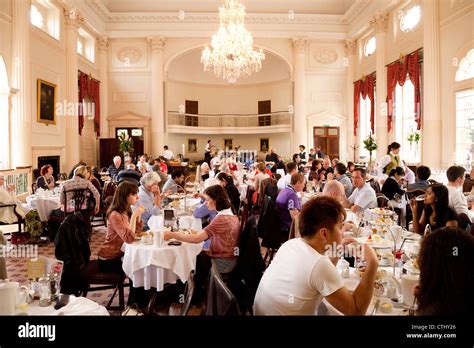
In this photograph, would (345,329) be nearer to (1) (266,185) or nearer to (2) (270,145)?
(1) (266,185)

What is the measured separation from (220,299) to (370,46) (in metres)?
16.9

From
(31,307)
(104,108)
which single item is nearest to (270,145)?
(104,108)

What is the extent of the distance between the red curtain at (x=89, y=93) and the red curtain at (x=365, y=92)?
35.9 ft

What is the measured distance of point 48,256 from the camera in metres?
6.19

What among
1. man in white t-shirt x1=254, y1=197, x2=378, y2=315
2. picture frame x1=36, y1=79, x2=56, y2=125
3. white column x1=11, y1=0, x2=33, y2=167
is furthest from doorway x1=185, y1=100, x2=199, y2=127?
man in white t-shirt x1=254, y1=197, x2=378, y2=315

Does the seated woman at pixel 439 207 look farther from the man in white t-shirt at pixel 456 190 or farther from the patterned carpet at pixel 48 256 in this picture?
the patterned carpet at pixel 48 256

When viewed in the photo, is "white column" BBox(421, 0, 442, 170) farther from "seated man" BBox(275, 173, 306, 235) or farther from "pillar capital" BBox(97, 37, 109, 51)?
"pillar capital" BBox(97, 37, 109, 51)

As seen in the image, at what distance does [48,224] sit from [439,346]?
7160mm

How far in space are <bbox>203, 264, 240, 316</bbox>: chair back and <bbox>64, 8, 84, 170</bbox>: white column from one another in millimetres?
13736

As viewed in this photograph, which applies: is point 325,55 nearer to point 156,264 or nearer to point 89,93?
point 89,93

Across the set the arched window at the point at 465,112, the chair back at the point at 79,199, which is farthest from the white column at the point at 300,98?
the chair back at the point at 79,199

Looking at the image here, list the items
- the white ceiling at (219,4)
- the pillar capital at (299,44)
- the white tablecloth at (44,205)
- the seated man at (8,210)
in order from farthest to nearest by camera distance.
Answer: the pillar capital at (299,44)
the white ceiling at (219,4)
the white tablecloth at (44,205)
the seated man at (8,210)

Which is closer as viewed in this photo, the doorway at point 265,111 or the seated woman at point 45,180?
the seated woman at point 45,180

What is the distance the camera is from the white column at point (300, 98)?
18188mm
